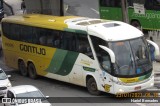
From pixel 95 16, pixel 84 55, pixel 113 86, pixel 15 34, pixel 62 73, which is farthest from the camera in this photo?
pixel 95 16

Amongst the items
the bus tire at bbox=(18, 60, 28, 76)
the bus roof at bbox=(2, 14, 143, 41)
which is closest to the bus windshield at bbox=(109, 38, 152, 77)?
the bus roof at bbox=(2, 14, 143, 41)

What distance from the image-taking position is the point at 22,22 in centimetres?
2569

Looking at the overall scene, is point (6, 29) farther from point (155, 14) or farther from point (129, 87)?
point (155, 14)

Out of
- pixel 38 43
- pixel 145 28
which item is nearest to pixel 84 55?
pixel 38 43

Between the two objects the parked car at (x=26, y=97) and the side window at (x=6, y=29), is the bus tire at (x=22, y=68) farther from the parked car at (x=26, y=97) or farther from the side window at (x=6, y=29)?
the parked car at (x=26, y=97)

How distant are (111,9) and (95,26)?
16.9m

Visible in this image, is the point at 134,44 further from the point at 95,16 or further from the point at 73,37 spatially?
the point at 95,16

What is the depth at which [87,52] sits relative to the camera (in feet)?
68.6

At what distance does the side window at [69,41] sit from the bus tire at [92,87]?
182cm

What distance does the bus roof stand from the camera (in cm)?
1998

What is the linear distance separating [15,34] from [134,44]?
28.7 ft

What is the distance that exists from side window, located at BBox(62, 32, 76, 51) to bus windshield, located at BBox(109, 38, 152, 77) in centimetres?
270

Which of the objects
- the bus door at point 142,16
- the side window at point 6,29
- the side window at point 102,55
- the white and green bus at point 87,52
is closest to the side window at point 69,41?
the white and green bus at point 87,52

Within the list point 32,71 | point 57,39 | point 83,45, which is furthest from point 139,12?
point 83,45
